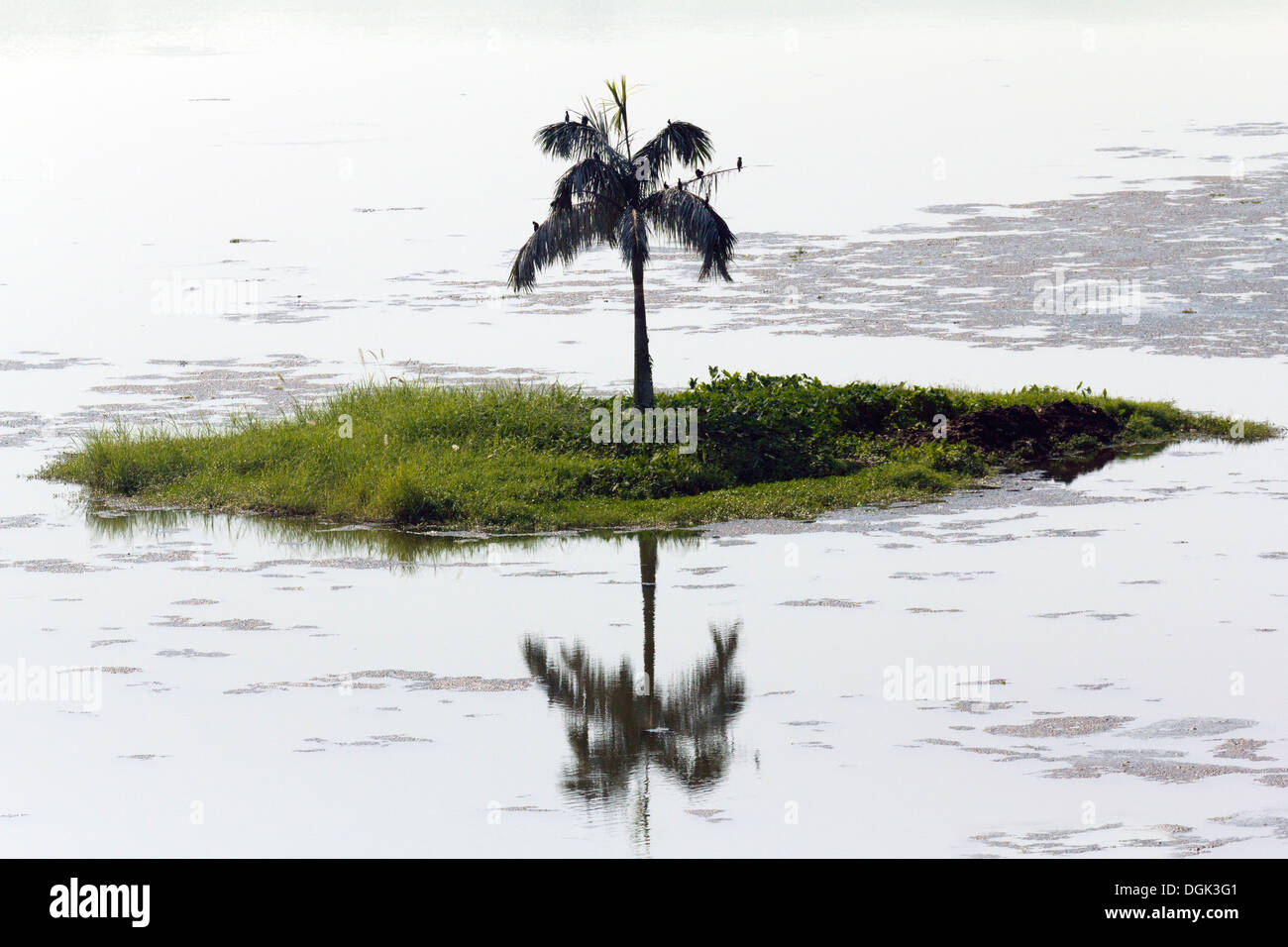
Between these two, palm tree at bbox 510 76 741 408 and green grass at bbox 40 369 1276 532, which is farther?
palm tree at bbox 510 76 741 408

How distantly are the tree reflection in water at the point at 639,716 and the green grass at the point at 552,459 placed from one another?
15.0ft

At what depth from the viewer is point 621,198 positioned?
24.9 meters

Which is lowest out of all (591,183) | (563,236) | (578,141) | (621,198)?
(563,236)

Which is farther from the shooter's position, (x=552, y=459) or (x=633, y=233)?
(x=633, y=233)

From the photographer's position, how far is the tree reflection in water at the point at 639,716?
15.0 metres

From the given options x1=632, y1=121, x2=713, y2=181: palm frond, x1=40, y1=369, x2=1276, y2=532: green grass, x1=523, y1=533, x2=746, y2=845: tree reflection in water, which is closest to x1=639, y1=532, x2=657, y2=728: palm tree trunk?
x1=523, y1=533, x2=746, y2=845: tree reflection in water

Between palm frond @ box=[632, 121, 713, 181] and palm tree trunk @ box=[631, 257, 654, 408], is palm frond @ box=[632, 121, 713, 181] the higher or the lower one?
the higher one

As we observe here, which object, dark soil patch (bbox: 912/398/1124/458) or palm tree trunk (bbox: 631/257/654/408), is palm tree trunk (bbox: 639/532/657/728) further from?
dark soil patch (bbox: 912/398/1124/458)

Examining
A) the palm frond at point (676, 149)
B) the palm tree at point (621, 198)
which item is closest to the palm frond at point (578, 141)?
the palm tree at point (621, 198)

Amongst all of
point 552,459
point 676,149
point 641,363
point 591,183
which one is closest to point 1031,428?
point 641,363

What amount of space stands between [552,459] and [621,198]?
3434mm

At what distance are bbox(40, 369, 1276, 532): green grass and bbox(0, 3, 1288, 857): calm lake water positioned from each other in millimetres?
550

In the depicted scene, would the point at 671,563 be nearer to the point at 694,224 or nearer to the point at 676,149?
the point at 694,224

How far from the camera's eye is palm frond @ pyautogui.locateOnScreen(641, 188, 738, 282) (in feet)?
80.4
